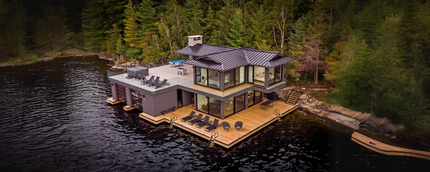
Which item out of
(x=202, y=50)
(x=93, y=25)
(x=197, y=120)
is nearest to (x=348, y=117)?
(x=197, y=120)

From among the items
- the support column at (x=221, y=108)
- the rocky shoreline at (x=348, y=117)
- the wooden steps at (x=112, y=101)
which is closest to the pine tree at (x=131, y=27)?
the wooden steps at (x=112, y=101)

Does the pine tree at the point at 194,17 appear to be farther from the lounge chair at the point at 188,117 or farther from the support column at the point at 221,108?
the support column at the point at 221,108

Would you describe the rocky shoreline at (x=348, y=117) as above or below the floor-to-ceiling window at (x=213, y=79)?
below

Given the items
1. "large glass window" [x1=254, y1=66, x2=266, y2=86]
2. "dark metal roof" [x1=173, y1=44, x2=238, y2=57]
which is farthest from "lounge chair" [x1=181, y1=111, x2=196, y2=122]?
"dark metal roof" [x1=173, y1=44, x2=238, y2=57]

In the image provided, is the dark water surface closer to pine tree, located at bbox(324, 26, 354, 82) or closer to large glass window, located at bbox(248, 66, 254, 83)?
large glass window, located at bbox(248, 66, 254, 83)

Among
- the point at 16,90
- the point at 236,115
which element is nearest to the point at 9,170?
the point at 236,115

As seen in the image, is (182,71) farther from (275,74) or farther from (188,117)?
(275,74)
